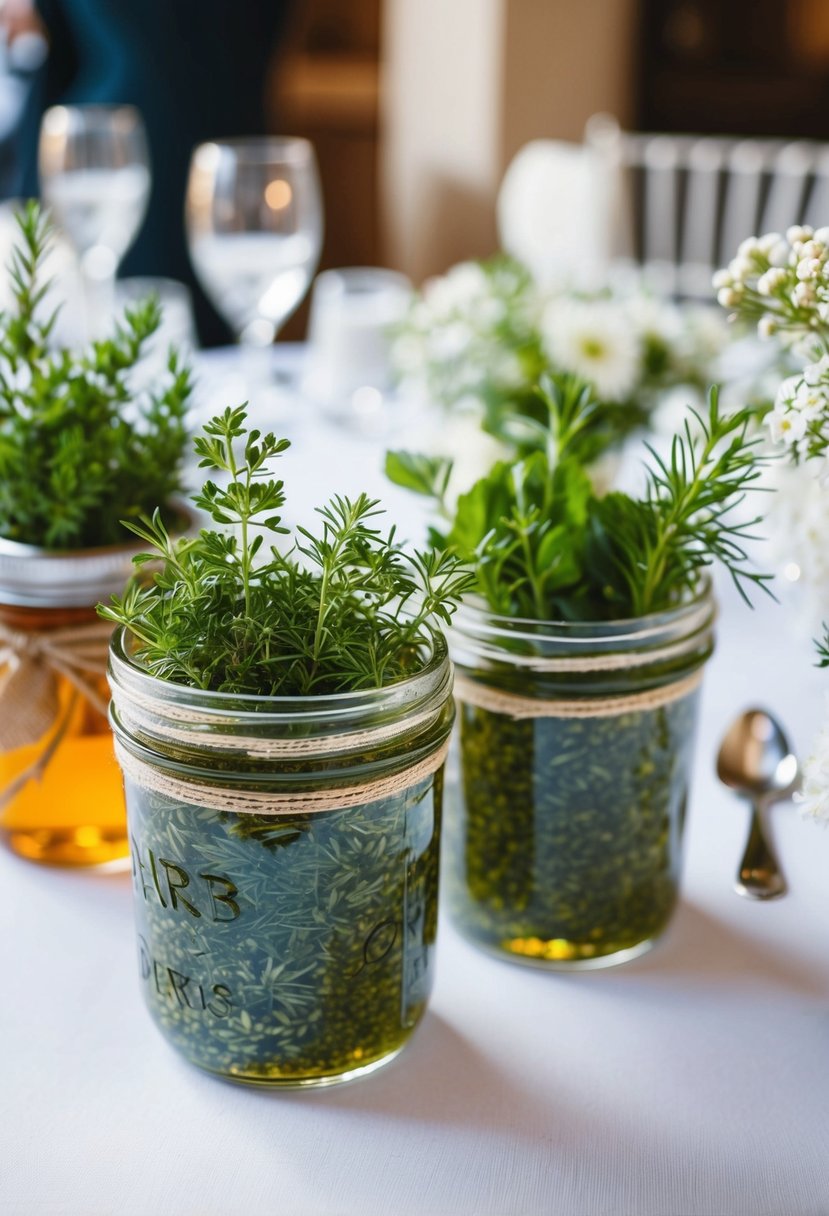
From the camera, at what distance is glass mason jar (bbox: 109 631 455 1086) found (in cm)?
45

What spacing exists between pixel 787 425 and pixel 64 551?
1.07ft

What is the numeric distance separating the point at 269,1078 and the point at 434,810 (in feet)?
0.40

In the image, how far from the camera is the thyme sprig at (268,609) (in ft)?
1.54

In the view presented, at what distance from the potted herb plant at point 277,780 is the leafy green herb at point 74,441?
0.11m

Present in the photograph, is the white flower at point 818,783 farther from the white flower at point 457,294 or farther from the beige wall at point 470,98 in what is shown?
the beige wall at point 470,98

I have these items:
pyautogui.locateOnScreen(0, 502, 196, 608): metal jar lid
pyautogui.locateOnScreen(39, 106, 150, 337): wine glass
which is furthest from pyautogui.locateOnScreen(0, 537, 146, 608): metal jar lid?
pyautogui.locateOnScreen(39, 106, 150, 337): wine glass

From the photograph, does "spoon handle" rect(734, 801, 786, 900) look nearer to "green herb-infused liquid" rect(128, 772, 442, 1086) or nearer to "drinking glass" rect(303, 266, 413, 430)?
"green herb-infused liquid" rect(128, 772, 442, 1086)

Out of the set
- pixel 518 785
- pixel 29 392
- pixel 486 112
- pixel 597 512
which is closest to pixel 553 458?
pixel 597 512

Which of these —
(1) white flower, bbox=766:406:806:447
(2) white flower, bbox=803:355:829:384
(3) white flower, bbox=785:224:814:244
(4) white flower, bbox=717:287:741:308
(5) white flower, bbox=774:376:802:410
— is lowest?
(1) white flower, bbox=766:406:806:447

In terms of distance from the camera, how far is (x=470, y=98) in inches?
111

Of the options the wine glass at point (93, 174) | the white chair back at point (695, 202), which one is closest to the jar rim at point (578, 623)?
the wine glass at point (93, 174)

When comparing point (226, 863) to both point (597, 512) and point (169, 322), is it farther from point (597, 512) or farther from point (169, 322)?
point (169, 322)

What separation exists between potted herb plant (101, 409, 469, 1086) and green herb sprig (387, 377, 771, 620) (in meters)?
0.05

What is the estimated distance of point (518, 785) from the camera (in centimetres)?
55
